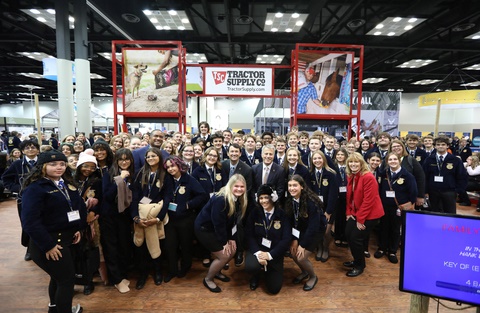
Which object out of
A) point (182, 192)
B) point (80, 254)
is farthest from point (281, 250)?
point (80, 254)

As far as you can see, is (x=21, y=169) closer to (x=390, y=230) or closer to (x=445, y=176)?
(x=390, y=230)

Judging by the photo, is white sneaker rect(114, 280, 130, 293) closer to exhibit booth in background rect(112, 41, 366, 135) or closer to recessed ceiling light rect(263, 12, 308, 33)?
exhibit booth in background rect(112, 41, 366, 135)

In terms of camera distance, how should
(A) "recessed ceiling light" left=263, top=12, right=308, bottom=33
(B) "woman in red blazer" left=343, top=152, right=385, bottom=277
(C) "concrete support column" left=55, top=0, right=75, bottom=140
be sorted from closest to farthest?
(B) "woman in red blazer" left=343, top=152, right=385, bottom=277 → (C) "concrete support column" left=55, top=0, right=75, bottom=140 → (A) "recessed ceiling light" left=263, top=12, right=308, bottom=33

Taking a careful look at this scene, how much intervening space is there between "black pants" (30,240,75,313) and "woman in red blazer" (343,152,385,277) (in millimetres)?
3021

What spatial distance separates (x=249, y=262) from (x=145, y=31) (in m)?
9.37

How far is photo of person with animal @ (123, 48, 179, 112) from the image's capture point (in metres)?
5.62

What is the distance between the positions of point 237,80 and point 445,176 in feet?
14.1

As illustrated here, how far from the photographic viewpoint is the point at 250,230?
120 inches

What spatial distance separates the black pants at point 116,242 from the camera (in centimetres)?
283

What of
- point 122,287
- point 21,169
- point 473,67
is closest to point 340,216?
point 122,287

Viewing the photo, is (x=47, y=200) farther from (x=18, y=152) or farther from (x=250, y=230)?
(x=18, y=152)

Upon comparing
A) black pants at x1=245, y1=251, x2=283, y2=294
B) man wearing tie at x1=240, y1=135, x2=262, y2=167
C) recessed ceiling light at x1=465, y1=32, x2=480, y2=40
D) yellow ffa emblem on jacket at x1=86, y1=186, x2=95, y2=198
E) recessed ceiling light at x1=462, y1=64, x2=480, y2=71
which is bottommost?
black pants at x1=245, y1=251, x2=283, y2=294

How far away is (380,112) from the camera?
40.7 ft

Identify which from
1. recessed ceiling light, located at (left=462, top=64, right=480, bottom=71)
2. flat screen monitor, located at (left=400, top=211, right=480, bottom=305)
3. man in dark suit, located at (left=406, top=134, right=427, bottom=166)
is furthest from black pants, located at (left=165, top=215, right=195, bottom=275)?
recessed ceiling light, located at (left=462, top=64, right=480, bottom=71)
